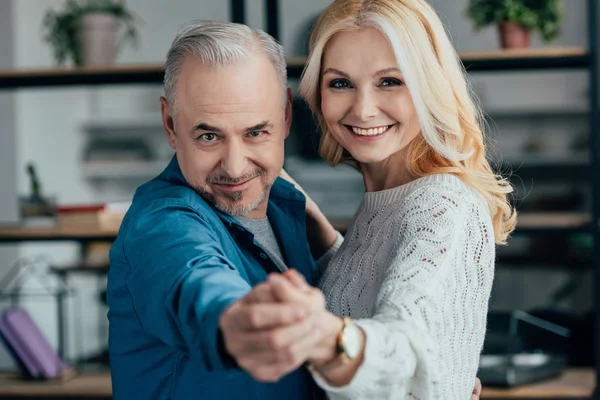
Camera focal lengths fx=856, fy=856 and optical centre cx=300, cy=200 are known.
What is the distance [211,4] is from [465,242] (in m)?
3.83

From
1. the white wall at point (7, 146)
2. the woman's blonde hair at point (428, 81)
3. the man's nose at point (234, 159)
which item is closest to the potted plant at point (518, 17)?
the woman's blonde hair at point (428, 81)

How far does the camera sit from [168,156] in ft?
16.1

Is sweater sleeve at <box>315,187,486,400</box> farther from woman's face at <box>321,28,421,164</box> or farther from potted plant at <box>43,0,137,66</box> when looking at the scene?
potted plant at <box>43,0,137,66</box>

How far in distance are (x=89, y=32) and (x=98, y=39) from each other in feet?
0.15

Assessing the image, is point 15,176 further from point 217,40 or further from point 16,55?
point 217,40

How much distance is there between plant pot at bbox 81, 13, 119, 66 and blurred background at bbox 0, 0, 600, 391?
102 millimetres

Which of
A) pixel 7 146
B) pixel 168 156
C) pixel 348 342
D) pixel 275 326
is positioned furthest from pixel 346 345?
pixel 168 156

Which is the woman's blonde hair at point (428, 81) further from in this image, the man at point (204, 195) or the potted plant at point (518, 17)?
the potted plant at point (518, 17)

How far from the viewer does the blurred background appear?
13.3ft

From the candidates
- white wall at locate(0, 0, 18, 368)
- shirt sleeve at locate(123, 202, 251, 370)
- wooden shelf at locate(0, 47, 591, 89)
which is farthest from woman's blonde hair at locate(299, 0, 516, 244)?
white wall at locate(0, 0, 18, 368)

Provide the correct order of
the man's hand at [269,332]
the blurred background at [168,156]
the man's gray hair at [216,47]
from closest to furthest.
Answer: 1. the man's hand at [269,332]
2. the man's gray hair at [216,47]
3. the blurred background at [168,156]

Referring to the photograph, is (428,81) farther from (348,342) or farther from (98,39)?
(98,39)

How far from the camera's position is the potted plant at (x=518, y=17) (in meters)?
2.93

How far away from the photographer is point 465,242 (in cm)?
116
